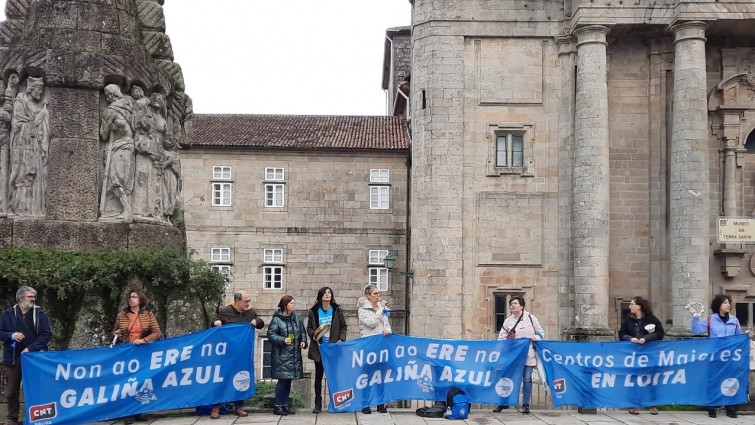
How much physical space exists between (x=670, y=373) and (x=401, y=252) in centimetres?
2341

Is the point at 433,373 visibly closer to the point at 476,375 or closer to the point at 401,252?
the point at 476,375

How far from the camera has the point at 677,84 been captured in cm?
2647

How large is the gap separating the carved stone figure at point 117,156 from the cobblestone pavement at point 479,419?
3120 millimetres

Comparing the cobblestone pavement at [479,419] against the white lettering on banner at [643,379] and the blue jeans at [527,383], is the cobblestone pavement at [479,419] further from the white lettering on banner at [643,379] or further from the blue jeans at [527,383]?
the white lettering on banner at [643,379]

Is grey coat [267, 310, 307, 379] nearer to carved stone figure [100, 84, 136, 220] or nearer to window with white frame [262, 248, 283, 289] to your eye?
carved stone figure [100, 84, 136, 220]

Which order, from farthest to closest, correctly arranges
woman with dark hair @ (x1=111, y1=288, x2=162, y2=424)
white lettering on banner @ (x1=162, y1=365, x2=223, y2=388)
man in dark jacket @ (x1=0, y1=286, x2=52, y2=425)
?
white lettering on banner @ (x1=162, y1=365, x2=223, y2=388)
woman with dark hair @ (x1=111, y1=288, x2=162, y2=424)
man in dark jacket @ (x1=0, y1=286, x2=52, y2=425)

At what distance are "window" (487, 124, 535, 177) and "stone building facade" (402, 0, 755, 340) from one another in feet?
0.12

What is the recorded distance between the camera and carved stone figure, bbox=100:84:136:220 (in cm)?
1311

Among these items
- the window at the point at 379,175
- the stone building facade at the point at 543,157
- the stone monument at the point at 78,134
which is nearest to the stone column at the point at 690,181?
the stone building facade at the point at 543,157

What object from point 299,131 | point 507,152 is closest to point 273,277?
point 299,131

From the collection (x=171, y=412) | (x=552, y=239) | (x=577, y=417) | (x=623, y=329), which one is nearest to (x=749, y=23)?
(x=552, y=239)

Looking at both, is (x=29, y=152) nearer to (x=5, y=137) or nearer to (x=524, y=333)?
(x=5, y=137)

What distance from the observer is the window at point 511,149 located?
2828 cm

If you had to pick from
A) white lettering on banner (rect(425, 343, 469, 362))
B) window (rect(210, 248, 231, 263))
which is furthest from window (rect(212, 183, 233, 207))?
white lettering on banner (rect(425, 343, 469, 362))
